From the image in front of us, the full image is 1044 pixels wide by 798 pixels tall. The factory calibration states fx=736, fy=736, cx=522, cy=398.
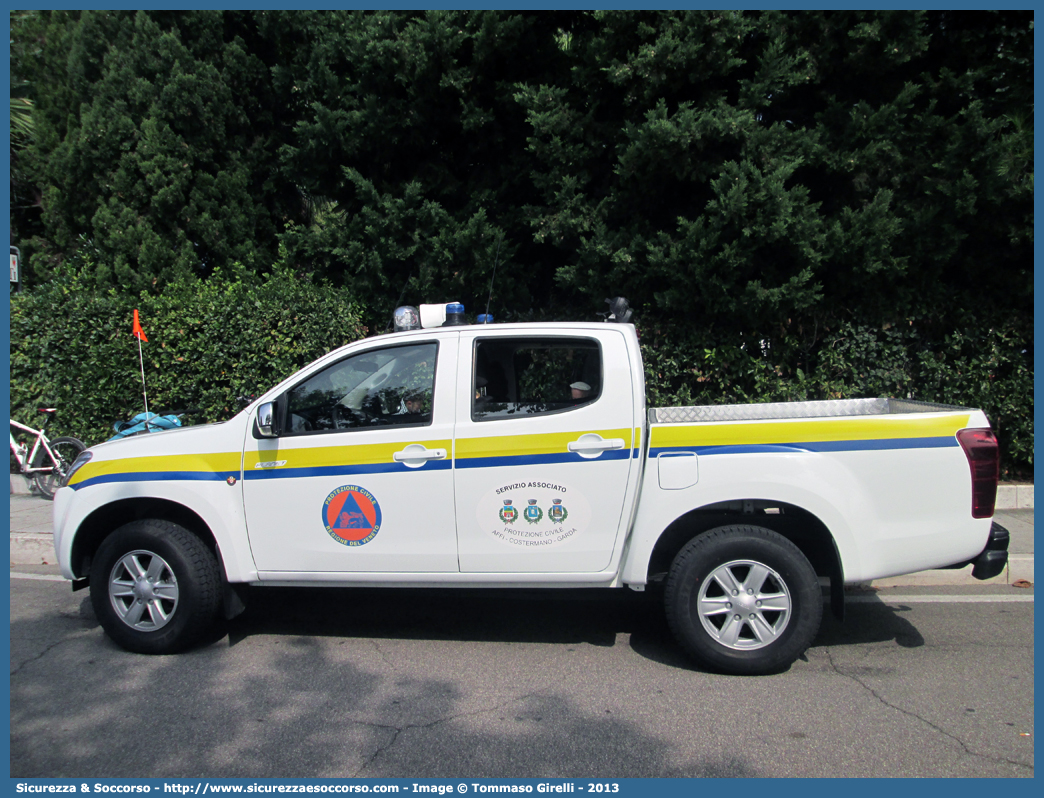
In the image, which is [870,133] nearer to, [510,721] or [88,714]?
[510,721]

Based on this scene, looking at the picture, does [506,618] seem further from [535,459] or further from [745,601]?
[745,601]

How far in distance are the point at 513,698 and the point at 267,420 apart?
7.06 ft

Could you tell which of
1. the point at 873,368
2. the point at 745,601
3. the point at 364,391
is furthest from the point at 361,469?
the point at 873,368

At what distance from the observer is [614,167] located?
8062 millimetres

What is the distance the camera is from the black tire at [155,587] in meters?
4.47

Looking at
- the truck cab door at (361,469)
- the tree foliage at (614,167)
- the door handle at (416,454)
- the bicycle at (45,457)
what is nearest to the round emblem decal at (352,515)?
the truck cab door at (361,469)

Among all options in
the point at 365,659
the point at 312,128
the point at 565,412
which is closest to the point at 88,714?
the point at 365,659

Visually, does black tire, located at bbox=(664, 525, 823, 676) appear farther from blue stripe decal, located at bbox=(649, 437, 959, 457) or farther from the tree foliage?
the tree foliage

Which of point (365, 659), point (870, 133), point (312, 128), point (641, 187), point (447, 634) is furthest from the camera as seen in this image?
point (312, 128)

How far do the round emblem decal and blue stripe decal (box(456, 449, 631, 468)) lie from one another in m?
0.59

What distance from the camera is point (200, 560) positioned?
4496 mm

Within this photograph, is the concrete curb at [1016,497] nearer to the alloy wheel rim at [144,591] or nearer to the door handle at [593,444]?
the door handle at [593,444]

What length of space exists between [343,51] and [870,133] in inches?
253

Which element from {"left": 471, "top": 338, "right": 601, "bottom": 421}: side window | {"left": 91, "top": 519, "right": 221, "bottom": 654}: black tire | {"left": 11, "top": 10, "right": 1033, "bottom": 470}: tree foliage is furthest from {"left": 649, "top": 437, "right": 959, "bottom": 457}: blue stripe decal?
{"left": 11, "top": 10, "right": 1033, "bottom": 470}: tree foliage
